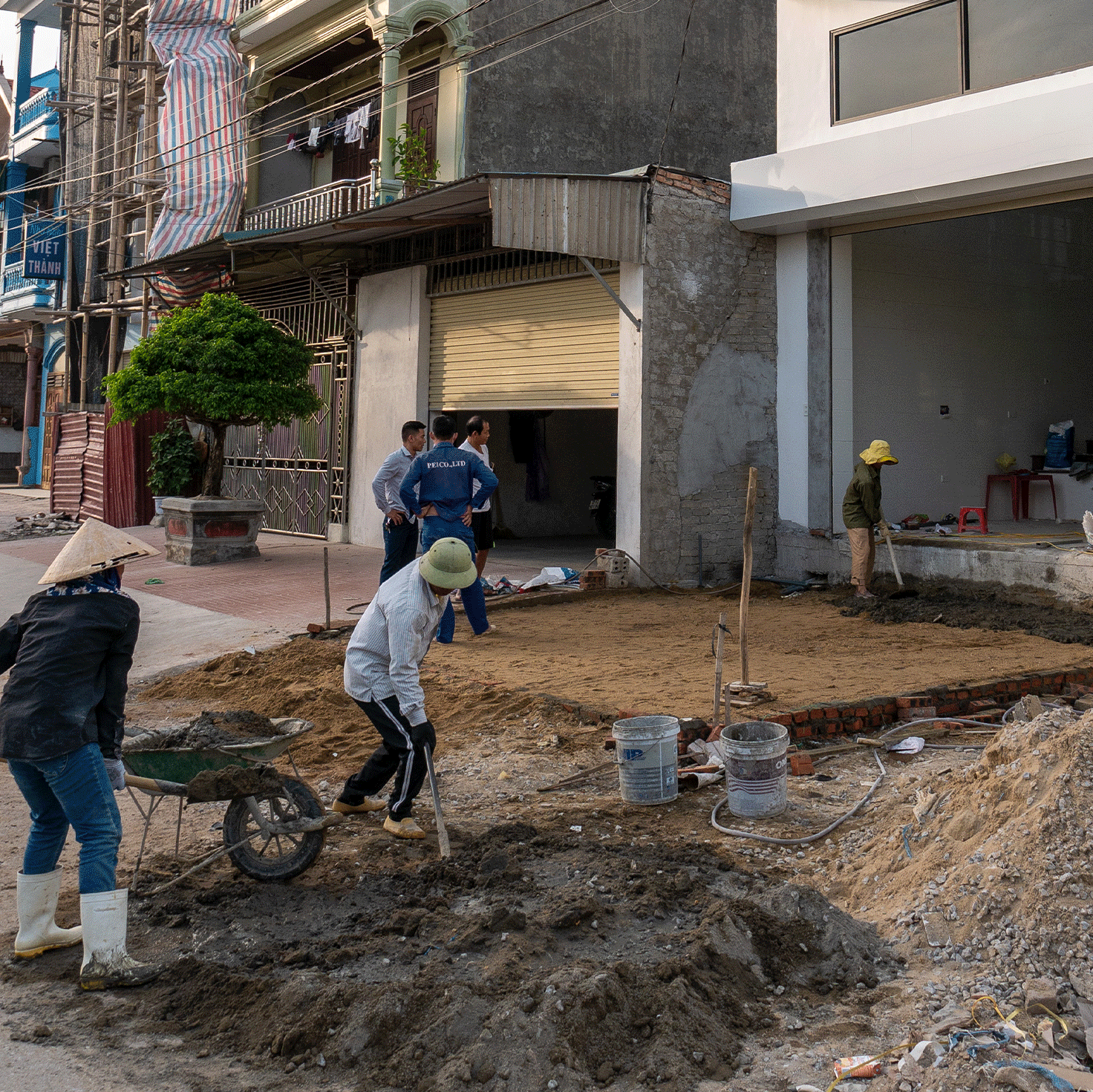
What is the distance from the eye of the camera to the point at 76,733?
4.06 m

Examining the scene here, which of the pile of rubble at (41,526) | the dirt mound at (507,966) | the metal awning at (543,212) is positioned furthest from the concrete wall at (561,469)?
the dirt mound at (507,966)

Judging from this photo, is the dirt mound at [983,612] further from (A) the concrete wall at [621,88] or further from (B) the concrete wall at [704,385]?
(A) the concrete wall at [621,88]

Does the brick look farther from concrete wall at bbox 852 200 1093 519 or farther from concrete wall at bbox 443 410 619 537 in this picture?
concrete wall at bbox 443 410 619 537

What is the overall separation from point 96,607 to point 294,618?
6.97 m

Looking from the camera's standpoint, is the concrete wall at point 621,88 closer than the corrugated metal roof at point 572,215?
No

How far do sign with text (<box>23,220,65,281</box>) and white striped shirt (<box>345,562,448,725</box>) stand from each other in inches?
1044

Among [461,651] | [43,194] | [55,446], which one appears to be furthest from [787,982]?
[43,194]

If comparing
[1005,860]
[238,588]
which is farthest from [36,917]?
[238,588]

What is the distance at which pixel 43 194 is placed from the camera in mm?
32219

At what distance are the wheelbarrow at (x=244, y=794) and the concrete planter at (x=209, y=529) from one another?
Result: 10.1 metres

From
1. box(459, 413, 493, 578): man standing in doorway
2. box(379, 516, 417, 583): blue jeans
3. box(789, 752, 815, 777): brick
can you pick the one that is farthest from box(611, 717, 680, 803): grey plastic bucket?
box(379, 516, 417, 583): blue jeans

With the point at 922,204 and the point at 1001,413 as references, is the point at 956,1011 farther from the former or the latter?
the point at 1001,413

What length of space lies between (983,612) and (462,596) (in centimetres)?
512

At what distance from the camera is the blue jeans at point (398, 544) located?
395 inches
